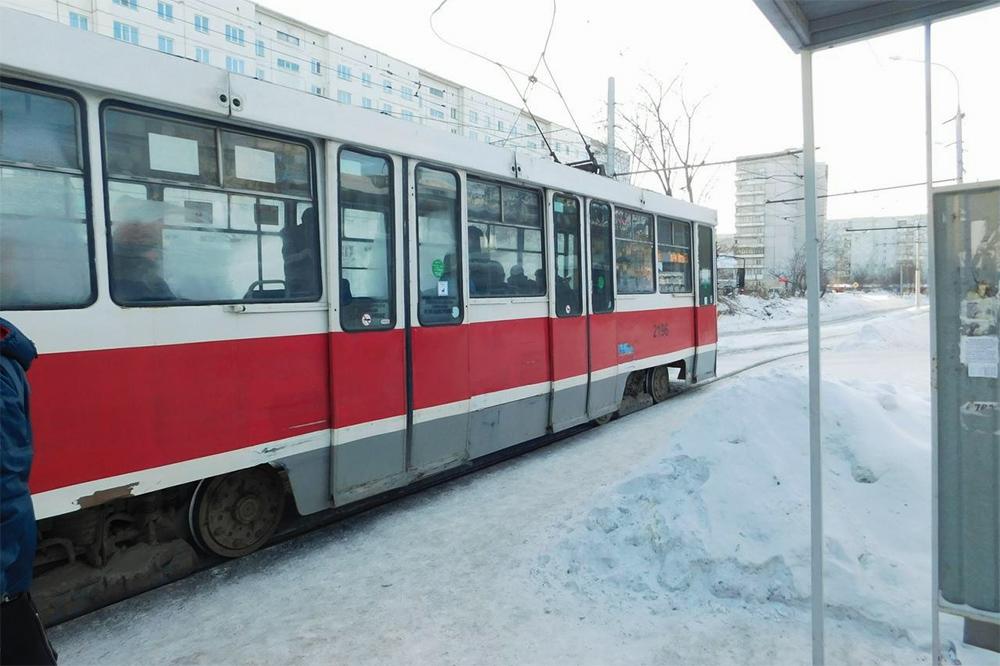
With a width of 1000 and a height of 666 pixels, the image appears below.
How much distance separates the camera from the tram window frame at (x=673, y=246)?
9.91 meters

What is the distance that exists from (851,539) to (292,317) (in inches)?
153

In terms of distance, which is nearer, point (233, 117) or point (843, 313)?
point (233, 117)

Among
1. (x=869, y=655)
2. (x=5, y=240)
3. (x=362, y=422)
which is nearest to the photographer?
(x=869, y=655)

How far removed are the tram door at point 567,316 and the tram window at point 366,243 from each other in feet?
8.12

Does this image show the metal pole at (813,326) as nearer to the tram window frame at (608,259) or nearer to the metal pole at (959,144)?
the metal pole at (959,144)

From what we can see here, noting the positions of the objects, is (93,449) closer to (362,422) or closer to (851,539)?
(362,422)

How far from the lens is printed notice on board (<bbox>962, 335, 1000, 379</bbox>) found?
9.38 feet

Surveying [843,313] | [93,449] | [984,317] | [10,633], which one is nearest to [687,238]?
[984,317]

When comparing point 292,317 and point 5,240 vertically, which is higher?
point 5,240

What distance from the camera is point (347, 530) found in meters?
5.23

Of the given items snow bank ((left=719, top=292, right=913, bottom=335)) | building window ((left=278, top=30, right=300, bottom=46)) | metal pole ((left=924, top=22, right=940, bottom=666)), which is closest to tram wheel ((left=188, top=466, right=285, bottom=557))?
metal pole ((left=924, top=22, right=940, bottom=666))

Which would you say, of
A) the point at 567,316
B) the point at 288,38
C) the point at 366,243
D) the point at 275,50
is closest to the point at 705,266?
the point at 567,316

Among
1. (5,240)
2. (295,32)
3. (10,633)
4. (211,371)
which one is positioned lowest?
(10,633)

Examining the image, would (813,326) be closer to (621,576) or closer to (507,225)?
(621,576)
